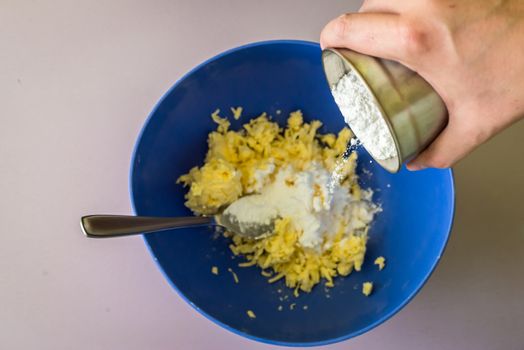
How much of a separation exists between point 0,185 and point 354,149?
2.29 feet

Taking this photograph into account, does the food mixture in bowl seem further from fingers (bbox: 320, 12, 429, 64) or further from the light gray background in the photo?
fingers (bbox: 320, 12, 429, 64)

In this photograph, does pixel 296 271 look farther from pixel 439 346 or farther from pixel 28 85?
pixel 28 85

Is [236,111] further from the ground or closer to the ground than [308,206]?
further from the ground

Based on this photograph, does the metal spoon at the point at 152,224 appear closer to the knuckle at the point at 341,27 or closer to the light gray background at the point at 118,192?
the light gray background at the point at 118,192

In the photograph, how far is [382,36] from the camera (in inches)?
26.4

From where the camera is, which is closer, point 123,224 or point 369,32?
point 369,32

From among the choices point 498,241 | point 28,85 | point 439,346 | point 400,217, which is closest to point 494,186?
point 498,241

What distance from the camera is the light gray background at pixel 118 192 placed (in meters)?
1.03

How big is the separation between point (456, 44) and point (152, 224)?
1.72 ft

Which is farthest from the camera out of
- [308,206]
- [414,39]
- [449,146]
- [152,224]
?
[308,206]

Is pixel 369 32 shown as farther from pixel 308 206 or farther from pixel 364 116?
pixel 308 206

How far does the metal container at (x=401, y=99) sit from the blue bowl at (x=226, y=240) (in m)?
0.23

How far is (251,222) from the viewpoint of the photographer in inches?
39.7

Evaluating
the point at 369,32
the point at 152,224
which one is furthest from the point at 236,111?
the point at 369,32
